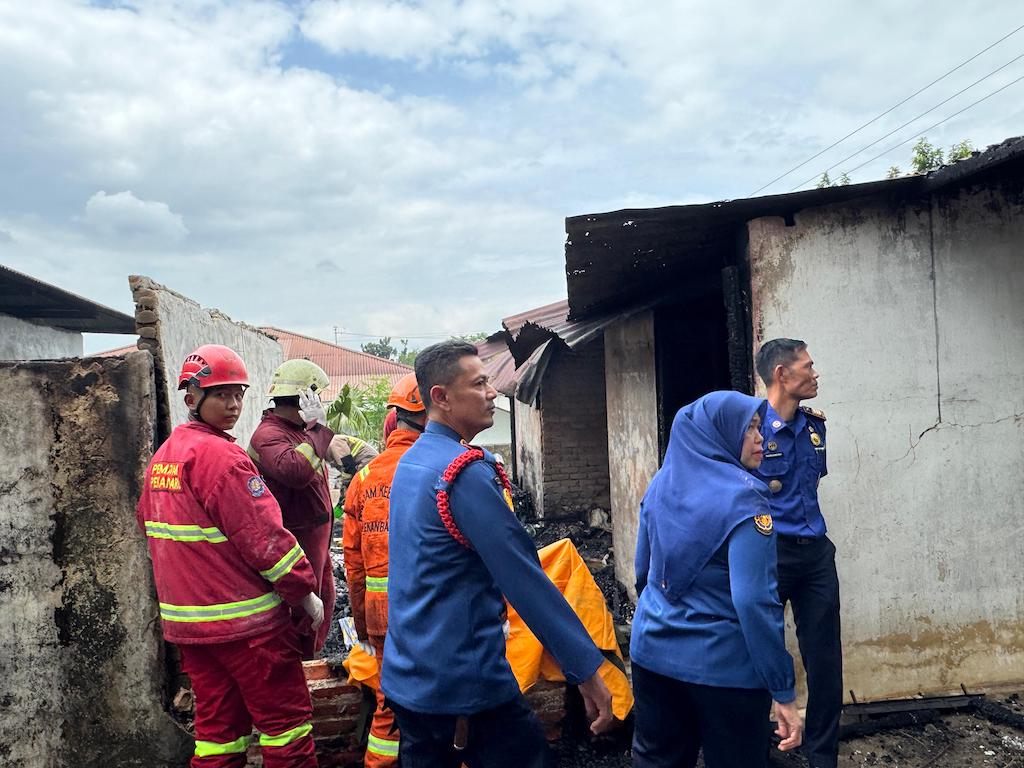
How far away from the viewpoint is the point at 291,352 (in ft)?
121

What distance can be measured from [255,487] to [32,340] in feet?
31.1

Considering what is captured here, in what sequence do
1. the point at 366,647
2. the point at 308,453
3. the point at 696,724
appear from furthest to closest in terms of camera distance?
1. the point at 308,453
2. the point at 366,647
3. the point at 696,724

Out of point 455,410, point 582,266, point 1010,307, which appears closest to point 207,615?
point 455,410

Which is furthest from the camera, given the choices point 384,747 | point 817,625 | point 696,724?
point 817,625

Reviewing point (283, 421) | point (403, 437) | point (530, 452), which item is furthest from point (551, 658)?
point (530, 452)

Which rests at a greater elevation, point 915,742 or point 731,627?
point 731,627

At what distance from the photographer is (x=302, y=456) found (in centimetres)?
360

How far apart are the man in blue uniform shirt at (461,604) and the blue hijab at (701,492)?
1.49 feet

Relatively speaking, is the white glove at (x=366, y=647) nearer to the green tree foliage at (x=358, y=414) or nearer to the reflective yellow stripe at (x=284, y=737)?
the reflective yellow stripe at (x=284, y=737)

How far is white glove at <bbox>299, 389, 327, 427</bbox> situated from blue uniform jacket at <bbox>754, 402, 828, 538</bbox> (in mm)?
2389

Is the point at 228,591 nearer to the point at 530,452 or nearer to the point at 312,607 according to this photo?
the point at 312,607

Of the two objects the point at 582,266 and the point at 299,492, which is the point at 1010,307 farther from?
the point at 299,492

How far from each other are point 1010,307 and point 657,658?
3046 mm

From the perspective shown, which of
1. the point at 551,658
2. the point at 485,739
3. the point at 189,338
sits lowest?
the point at 551,658
